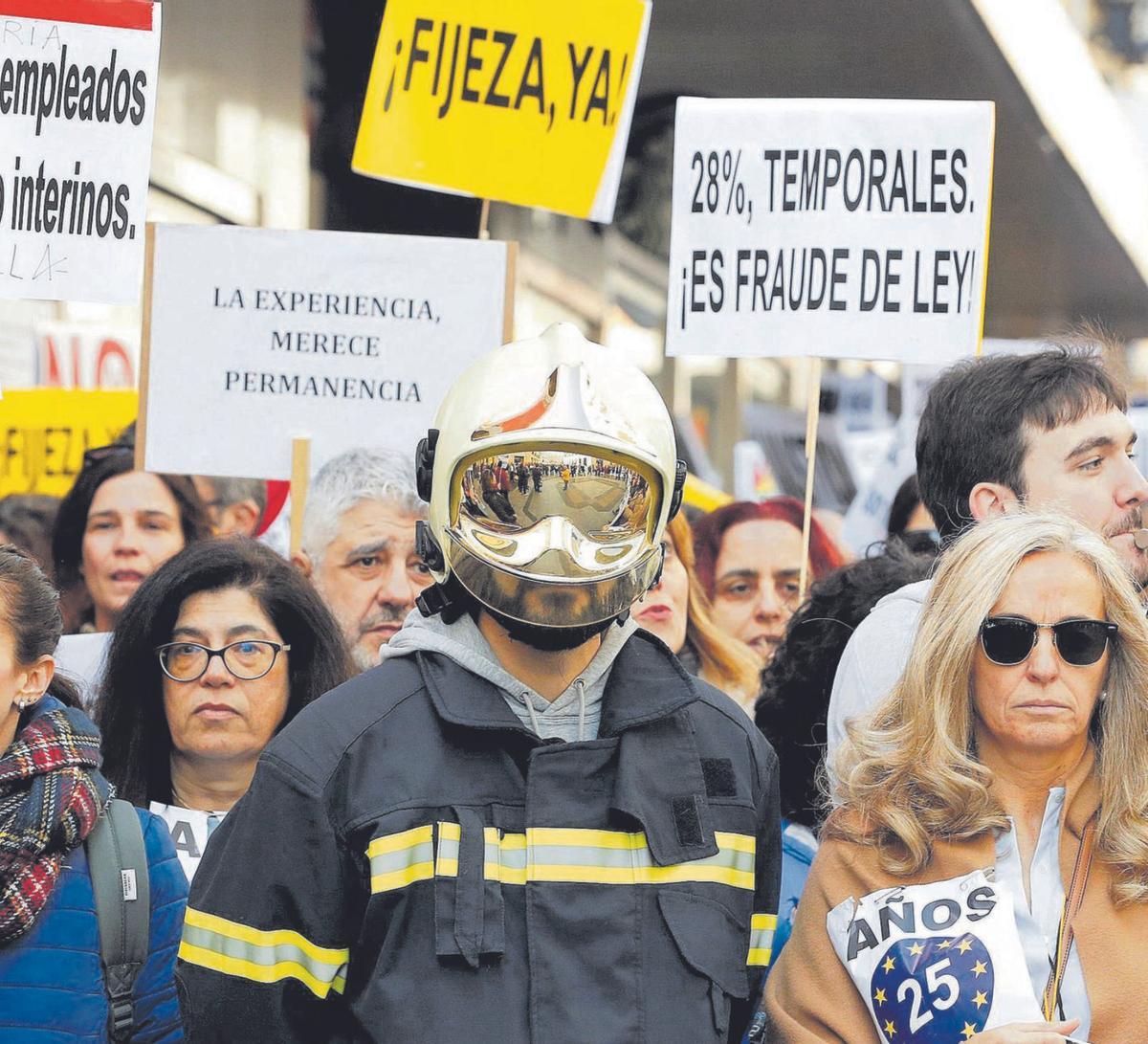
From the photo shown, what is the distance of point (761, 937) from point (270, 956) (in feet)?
2.36

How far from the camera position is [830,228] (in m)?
5.09

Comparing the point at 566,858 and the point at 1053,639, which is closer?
the point at 566,858

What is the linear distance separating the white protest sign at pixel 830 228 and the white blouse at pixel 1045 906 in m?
2.25

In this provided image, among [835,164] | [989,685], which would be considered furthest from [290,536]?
[989,685]

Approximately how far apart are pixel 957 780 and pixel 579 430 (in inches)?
31.7

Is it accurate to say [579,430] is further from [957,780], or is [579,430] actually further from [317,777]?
[957,780]

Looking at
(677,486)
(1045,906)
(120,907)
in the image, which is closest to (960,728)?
(1045,906)

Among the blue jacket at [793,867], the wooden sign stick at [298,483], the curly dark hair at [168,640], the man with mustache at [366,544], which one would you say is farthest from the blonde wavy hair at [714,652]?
the blue jacket at [793,867]

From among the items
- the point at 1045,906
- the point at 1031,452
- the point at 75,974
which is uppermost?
the point at 1031,452

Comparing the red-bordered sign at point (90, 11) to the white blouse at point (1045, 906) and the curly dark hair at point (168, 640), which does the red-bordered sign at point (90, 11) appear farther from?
the white blouse at point (1045, 906)

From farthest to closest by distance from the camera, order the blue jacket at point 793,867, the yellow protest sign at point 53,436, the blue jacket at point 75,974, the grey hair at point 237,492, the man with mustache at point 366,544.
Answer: the yellow protest sign at point 53,436 < the grey hair at point 237,492 < the man with mustache at point 366,544 < the blue jacket at point 793,867 < the blue jacket at point 75,974

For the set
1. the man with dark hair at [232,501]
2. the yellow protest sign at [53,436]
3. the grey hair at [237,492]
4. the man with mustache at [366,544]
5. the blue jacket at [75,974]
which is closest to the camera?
the blue jacket at [75,974]

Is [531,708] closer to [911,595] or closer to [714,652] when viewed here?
[911,595]

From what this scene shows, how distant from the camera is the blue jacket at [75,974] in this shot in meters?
3.05
